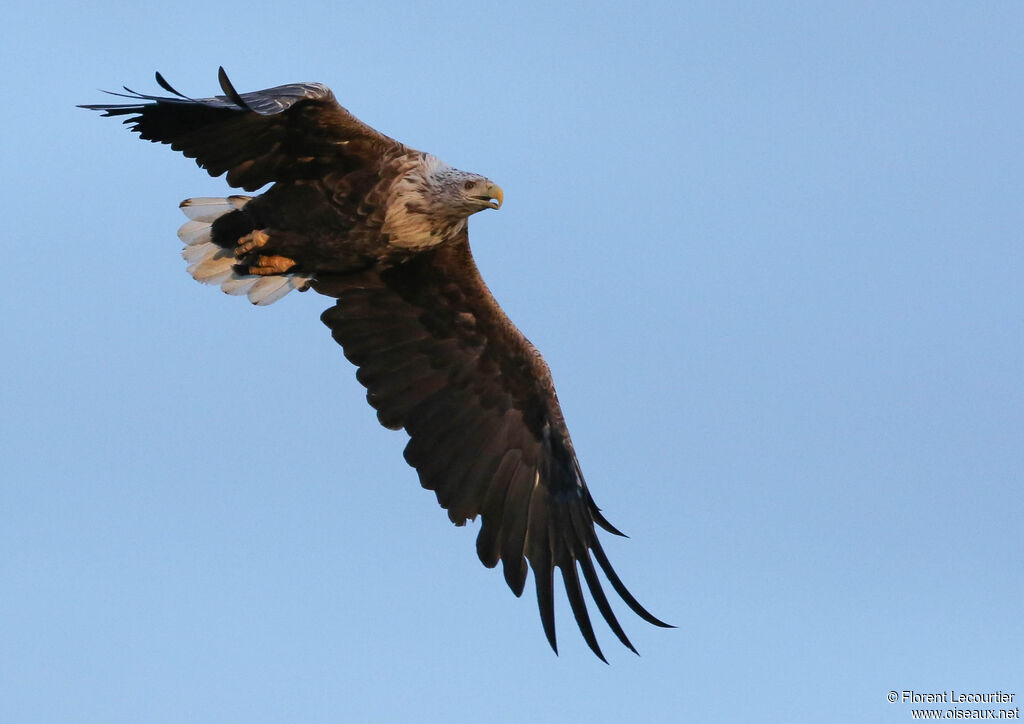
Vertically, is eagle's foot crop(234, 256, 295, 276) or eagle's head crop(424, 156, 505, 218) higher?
eagle's head crop(424, 156, 505, 218)

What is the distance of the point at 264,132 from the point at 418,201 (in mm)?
1037

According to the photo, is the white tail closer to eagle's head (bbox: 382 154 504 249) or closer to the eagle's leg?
the eagle's leg

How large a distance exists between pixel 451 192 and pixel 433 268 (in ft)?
3.78

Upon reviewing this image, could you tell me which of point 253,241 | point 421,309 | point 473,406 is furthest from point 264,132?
point 473,406

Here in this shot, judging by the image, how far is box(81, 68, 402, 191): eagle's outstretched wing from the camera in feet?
27.8

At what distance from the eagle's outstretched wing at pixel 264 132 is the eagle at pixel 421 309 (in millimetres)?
13

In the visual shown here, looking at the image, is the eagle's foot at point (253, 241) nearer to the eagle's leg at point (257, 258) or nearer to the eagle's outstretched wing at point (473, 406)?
the eagle's leg at point (257, 258)

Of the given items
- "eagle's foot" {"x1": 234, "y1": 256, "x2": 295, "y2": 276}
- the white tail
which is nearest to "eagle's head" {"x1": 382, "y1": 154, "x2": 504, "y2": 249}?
"eagle's foot" {"x1": 234, "y1": 256, "x2": 295, "y2": 276}

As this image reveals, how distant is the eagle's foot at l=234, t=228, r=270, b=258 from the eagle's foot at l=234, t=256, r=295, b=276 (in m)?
0.09

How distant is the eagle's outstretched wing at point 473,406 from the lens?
10.4m

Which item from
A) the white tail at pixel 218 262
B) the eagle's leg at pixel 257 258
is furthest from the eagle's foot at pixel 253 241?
the white tail at pixel 218 262

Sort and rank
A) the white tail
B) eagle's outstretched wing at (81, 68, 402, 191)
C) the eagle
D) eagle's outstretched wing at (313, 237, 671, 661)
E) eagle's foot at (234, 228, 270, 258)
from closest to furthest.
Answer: eagle's outstretched wing at (81, 68, 402, 191) → the eagle → eagle's foot at (234, 228, 270, 258) → the white tail → eagle's outstretched wing at (313, 237, 671, 661)

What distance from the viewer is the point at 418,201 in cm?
938

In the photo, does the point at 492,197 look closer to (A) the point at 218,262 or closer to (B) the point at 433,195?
(B) the point at 433,195
